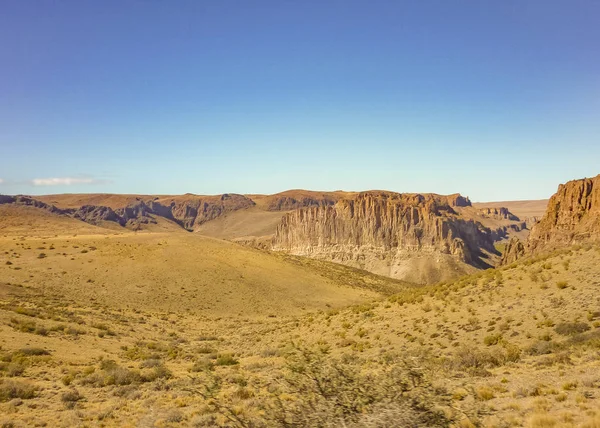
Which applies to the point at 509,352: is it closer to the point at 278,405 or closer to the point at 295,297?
the point at 278,405

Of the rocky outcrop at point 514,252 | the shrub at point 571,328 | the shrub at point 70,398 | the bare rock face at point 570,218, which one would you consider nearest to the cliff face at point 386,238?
the rocky outcrop at point 514,252

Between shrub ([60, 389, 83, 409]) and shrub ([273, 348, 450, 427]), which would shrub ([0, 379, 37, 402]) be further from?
shrub ([273, 348, 450, 427])

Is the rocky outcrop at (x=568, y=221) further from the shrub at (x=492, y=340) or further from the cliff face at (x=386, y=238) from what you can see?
the shrub at (x=492, y=340)

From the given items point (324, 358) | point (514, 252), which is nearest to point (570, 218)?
point (514, 252)

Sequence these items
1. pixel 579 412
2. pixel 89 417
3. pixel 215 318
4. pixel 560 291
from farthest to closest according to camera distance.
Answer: pixel 215 318 → pixel 560 291 → pixel 89 417 → pixel 579 412

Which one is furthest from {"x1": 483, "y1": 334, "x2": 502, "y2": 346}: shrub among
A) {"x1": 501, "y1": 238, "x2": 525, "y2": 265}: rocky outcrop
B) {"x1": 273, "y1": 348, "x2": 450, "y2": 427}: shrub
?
{"x1": 501, "y1": 238, "x2": 525, "y2": 265}: rocky outcrop

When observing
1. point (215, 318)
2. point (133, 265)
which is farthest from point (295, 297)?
point (133, 265)
